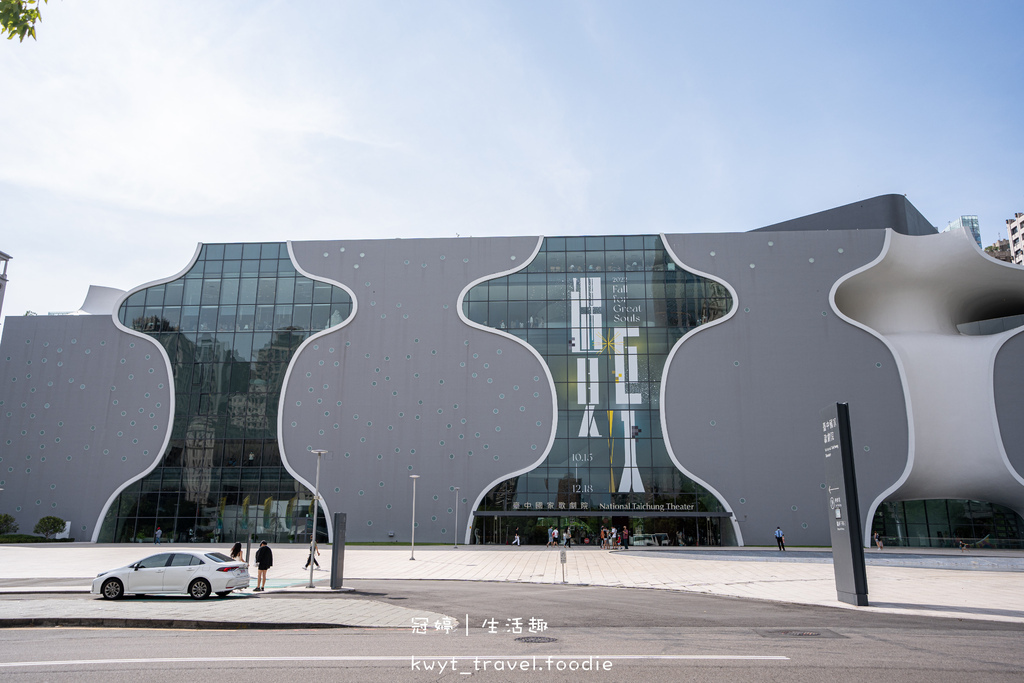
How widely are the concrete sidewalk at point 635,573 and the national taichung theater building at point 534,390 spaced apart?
190 inches

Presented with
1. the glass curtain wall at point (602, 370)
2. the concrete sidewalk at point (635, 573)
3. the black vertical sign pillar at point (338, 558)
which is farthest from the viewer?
the glass curtain wall at point (602, 370)

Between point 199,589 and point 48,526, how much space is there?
32.6 metres

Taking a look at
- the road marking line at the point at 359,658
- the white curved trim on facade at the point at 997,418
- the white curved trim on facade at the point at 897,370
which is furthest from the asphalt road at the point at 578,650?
the white curved trim on facade at the point at 997,418

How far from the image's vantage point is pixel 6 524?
141ft

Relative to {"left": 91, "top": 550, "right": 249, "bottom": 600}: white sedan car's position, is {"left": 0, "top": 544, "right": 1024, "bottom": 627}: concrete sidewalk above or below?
below

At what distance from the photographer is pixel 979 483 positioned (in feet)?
136

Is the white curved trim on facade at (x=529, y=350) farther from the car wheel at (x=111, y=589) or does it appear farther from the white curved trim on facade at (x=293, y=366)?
the car wheel at (x=111, y=589)

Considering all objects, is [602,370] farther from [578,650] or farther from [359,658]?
[359,658]

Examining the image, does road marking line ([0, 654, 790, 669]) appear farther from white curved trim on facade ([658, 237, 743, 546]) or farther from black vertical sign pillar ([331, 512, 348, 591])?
white curved trim on facade ([658, 237, 743, 546])

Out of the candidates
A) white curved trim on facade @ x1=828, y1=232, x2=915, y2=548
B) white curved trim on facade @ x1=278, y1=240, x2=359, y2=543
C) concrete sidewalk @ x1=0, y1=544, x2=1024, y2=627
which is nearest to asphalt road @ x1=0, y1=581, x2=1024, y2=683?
concrete sidewalk @ x1=0, y1=544, x2=1024, y2=627

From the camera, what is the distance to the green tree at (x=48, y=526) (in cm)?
4332

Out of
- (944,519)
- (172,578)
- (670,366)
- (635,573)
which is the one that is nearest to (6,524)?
(172,578)

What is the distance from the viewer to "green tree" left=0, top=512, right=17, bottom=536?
42875 millimetres

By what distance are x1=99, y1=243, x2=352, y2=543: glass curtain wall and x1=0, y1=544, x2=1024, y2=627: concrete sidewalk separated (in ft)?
15.2
